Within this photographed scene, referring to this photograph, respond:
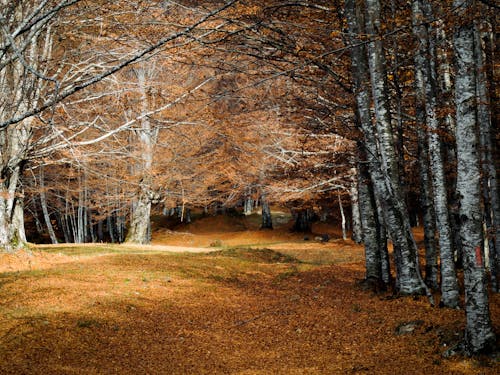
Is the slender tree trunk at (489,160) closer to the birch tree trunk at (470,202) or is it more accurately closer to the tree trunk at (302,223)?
the birch tree trunk at (470,202)

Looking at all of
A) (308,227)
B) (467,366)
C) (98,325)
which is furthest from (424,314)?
(308,227)

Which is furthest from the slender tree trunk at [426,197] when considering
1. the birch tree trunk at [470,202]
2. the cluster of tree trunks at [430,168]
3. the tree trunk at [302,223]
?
the tree trunk at [302,223]

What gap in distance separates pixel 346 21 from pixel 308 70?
187 cm

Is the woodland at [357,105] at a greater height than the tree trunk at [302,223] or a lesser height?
greater

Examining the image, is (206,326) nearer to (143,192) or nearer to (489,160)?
(489,160)

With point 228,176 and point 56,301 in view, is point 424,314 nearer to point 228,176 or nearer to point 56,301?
point 56,301

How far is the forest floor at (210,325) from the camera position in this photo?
559 cm

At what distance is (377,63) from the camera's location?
27.1ft

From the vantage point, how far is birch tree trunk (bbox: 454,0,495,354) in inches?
199

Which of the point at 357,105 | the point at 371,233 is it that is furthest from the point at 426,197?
the point at 357,105

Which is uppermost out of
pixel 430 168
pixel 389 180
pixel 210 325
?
pixel 430 168

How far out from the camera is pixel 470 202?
5082 mm

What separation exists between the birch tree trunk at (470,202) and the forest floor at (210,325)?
35 centimetres

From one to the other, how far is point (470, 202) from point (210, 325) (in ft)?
14.8
